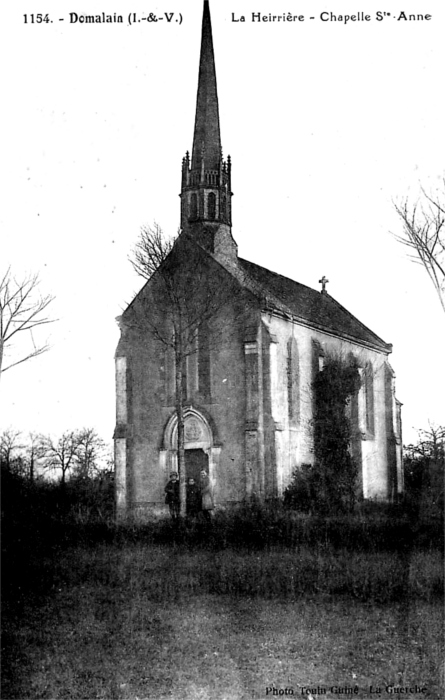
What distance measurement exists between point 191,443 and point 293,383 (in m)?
5.42

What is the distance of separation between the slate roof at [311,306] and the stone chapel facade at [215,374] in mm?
380

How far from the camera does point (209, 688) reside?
30.6 feet

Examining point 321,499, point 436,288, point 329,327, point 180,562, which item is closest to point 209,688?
point 180,562

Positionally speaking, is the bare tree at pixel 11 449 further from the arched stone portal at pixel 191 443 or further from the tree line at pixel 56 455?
the arched stone portal at pixel 191 443

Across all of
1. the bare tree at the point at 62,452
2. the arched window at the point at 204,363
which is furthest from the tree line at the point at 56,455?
the arched window at the point at 204,363

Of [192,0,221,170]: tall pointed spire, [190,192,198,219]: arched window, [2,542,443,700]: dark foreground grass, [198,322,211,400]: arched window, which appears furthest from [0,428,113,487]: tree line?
[192,0,221,170]: tall pointed spire

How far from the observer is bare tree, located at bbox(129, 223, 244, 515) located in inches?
1073

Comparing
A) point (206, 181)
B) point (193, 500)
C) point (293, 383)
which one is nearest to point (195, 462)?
point (193, 500)

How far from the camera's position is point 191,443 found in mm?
31594

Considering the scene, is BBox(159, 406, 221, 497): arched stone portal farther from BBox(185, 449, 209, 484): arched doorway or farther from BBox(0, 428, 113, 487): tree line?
BBox(0, 428, 113, 487): tree line

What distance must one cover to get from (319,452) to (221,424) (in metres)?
5.36

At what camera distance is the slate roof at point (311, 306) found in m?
35.2

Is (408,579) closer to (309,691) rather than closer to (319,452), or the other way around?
(309,691)

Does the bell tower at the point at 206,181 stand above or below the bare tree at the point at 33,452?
above
